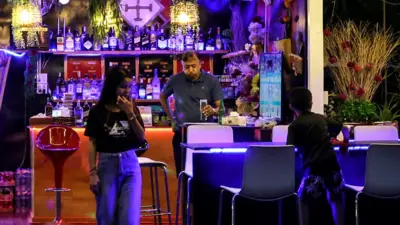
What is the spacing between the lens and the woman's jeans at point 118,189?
17.6ft

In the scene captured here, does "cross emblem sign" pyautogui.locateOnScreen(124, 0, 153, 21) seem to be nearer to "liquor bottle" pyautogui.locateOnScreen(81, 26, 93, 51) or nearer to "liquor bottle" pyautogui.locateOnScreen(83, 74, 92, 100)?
"liquor bottle" pyautogui.locateOnScreen(81, 26, 93, 51)

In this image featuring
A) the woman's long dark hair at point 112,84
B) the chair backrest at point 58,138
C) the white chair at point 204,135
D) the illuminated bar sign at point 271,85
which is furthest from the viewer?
the illuminated bar sign at point 271,85

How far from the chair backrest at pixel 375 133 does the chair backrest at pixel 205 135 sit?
1.31m

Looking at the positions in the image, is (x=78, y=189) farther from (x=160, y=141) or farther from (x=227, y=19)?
(x=227, y=19)

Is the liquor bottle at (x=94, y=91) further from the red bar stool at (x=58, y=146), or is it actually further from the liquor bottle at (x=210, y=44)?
the red bar stool at (x=58, y=146)

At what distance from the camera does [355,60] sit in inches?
358

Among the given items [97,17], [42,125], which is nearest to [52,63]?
[42,125]

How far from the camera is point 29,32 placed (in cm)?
911

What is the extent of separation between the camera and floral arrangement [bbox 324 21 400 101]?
29.4ft

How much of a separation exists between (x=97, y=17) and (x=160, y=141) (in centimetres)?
177

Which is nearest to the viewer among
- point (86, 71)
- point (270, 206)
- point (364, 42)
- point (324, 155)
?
point (324, 155)

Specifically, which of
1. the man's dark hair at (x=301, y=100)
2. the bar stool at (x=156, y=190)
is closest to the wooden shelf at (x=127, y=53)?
the bar stool at (x=156, y=190)

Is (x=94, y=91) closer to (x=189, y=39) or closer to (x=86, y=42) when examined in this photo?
(x=86, y=42)

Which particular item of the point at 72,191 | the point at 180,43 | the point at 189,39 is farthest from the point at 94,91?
the point at 72,191
